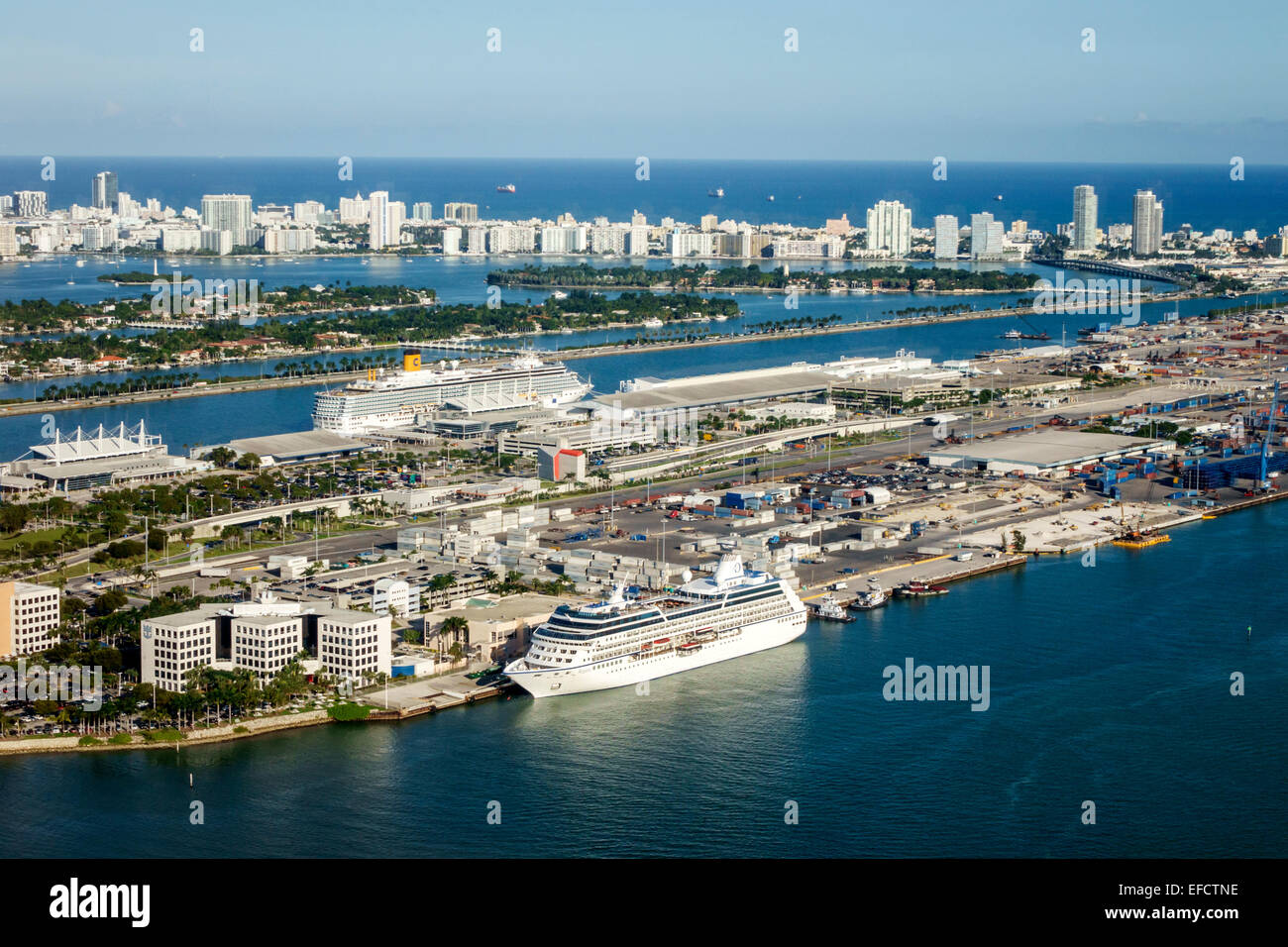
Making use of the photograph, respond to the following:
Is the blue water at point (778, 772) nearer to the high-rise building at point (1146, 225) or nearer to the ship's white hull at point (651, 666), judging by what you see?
the ship's white hull at point (651, 666)

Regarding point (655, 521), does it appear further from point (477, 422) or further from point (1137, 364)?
point (1137, 364)

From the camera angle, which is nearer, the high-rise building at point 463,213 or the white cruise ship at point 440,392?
the white cruise ship at point 440,392

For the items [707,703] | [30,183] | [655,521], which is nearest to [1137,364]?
[655,521]

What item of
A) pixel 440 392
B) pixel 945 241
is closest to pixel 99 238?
pixel 945 241

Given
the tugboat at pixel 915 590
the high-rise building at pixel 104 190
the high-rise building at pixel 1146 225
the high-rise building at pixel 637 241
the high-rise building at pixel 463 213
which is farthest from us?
the high-rise building at pixel 104 190

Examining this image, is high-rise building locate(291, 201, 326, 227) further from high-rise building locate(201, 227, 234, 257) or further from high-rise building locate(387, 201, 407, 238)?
high-rise building locate(201, 227, 234, 257)

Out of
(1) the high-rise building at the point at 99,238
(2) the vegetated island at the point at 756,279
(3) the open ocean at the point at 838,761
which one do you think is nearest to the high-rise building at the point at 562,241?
(2) the vegetated island at the point at 756,279
